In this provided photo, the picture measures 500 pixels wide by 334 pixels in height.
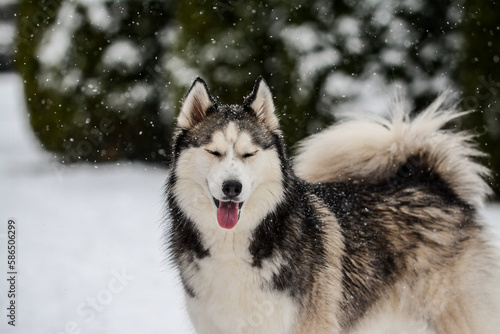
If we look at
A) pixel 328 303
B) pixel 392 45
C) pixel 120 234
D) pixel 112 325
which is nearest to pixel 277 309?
pixel 328 303

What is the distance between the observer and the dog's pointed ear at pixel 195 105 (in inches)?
109

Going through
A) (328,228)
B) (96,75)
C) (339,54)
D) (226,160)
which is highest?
(96,75)

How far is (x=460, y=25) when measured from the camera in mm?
7273

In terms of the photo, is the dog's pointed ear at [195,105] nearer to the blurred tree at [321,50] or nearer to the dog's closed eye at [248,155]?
the dog's closed eye at [248,155]

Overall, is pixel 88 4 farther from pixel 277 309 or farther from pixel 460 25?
pixel 277 309

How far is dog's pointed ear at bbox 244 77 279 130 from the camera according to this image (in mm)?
2824

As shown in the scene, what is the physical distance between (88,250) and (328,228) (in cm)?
369

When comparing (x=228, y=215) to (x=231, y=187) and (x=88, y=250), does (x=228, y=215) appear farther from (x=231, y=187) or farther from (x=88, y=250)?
(x=88, y=250)

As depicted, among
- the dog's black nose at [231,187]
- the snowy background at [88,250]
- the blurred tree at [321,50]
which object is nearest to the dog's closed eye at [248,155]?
the dog's black nose at [231,187]

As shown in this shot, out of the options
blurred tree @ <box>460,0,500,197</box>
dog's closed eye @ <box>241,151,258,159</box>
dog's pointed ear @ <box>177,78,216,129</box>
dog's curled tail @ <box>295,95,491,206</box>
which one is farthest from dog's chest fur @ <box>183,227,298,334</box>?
blurred tree @ <box>460,0,500,197</box>

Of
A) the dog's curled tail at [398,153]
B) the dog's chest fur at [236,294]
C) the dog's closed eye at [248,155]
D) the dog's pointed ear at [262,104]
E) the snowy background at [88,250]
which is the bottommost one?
the snowy background at [88,250]

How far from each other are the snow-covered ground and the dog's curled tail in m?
1.39

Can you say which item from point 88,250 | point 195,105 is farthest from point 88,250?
point 195,105

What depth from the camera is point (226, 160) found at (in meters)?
2.50
